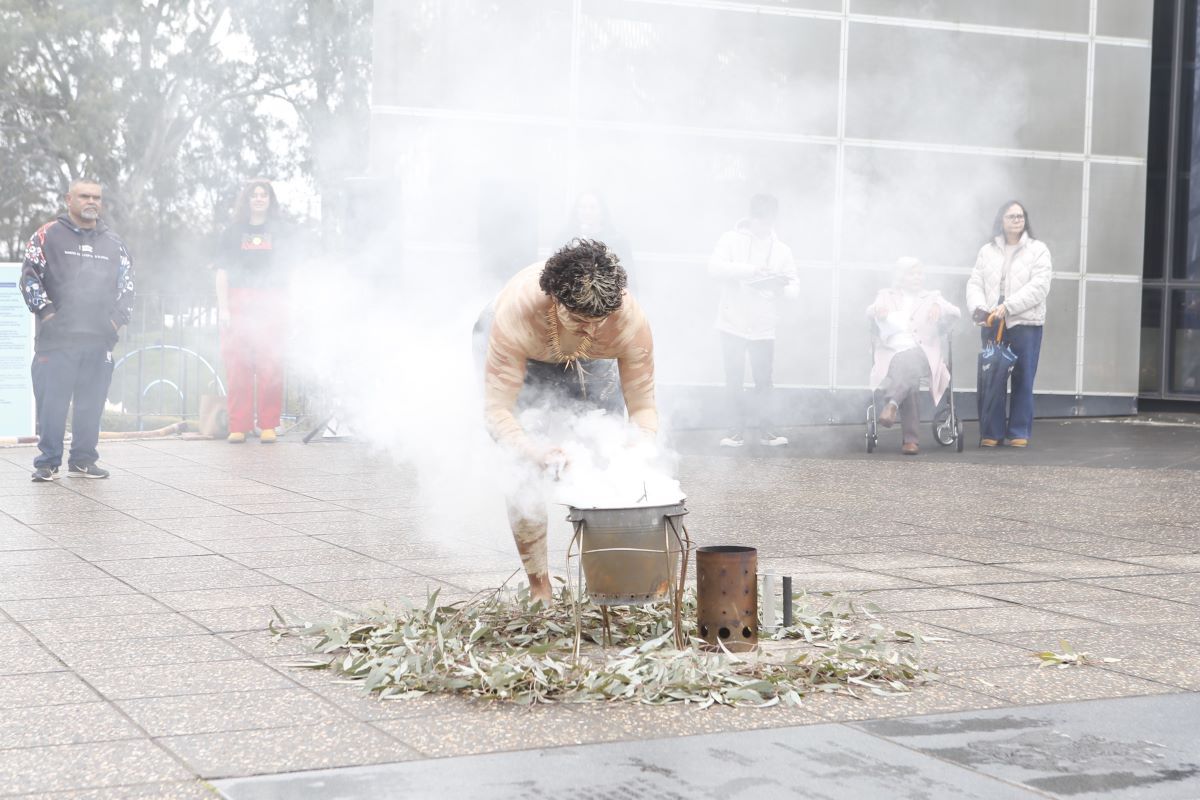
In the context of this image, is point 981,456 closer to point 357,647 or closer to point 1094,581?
point 1094,581

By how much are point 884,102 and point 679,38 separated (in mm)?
2864

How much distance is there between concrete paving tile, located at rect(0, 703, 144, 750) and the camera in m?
3.02

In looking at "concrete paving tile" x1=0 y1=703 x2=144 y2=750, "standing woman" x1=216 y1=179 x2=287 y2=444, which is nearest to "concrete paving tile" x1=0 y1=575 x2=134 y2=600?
"concrete paving tile" x1=0 y1=703 x2=144 y2=750

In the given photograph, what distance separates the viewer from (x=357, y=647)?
12.6ft

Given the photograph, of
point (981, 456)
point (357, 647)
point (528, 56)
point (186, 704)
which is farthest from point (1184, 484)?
point (186, 704)

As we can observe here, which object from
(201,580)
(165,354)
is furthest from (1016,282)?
(165,354)

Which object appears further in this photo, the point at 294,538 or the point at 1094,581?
the point at 294,538

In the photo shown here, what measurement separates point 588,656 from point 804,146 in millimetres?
7911

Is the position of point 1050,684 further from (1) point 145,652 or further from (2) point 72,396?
(2) point 72,396

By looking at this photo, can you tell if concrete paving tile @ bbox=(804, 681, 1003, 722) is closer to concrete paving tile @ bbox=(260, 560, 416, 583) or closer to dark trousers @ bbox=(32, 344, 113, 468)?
concrete paving tile @ bbox=(260, 560, 416, 583)

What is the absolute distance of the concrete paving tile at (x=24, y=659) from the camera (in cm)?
364

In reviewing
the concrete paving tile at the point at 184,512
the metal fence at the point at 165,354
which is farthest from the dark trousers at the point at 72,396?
the metal fence at the point at 165,354

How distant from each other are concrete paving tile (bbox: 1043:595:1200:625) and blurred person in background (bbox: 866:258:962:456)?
463 centimetres

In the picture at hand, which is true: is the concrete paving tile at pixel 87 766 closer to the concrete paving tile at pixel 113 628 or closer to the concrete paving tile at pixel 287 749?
the concrete paving tile at pixel 287 749
